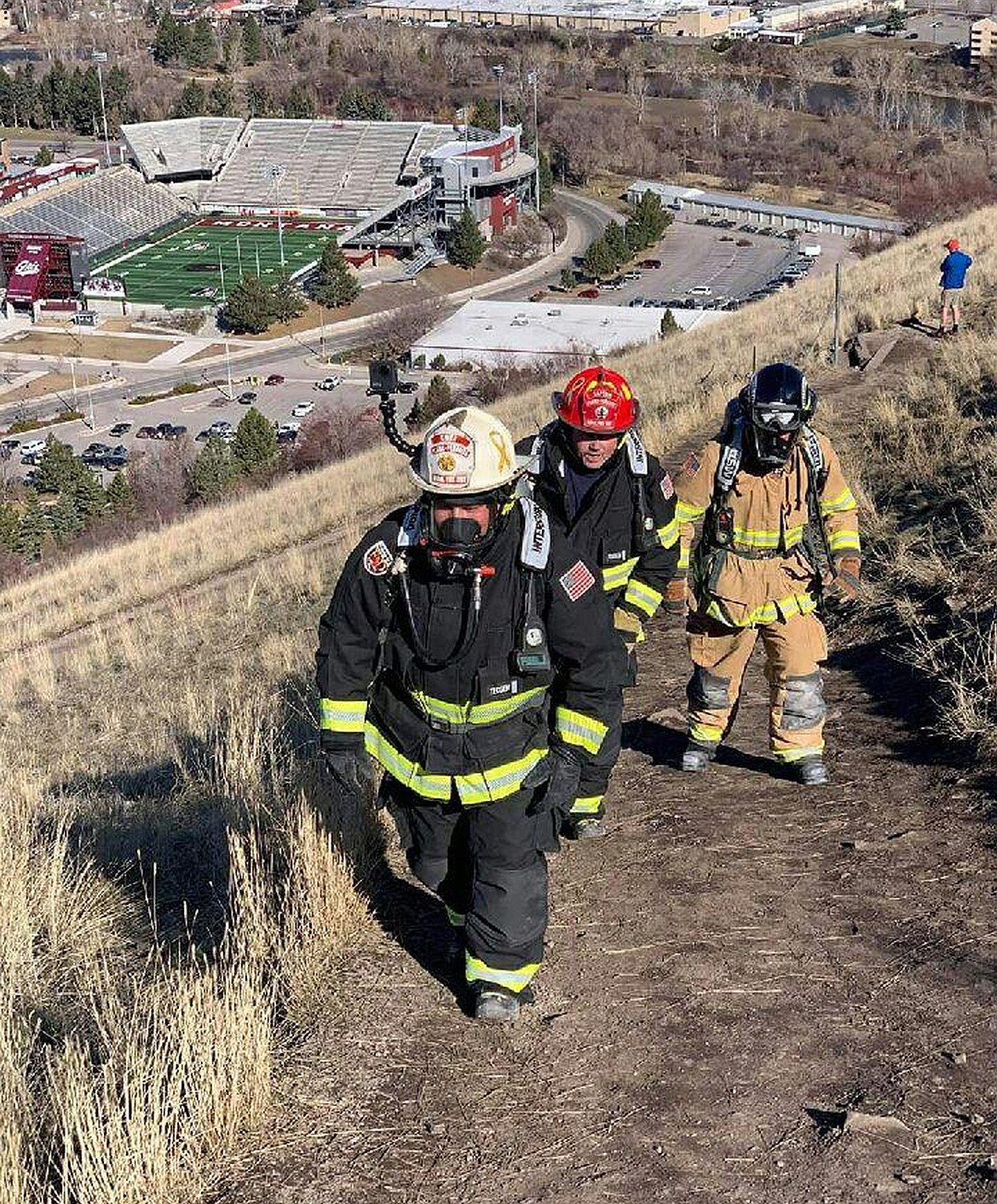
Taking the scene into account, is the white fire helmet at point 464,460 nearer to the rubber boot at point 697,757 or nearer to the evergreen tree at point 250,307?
the rubber boot at point 697,757

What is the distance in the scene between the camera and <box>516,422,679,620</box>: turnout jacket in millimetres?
6109

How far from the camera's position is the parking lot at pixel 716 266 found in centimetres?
6744

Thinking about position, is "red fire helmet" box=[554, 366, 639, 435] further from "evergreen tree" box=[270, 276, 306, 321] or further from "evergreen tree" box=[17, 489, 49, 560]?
"evergreen tree" box=[270, 276, 306, 321]

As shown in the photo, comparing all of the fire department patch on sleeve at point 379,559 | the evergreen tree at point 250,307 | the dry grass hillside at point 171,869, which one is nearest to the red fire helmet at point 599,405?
the fire department patch on sleeve at point 379,559

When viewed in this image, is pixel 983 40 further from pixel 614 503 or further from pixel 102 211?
pixel 614 503

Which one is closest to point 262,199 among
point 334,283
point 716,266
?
point 334,283

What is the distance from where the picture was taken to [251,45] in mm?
122750

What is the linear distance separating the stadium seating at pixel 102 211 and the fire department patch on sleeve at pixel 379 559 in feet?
254

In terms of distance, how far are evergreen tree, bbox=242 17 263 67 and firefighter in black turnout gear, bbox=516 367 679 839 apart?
416 feet

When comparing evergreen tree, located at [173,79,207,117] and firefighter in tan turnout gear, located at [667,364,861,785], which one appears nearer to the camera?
firefighter in tan turnout gear, located at [667,364,861,785]

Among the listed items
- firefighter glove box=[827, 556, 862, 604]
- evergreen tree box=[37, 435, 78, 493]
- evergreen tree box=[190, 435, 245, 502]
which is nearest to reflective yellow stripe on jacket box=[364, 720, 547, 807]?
firefighter glove box=[827, 556, 862, 604]

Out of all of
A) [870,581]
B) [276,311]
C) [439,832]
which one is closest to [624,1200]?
[439,832]

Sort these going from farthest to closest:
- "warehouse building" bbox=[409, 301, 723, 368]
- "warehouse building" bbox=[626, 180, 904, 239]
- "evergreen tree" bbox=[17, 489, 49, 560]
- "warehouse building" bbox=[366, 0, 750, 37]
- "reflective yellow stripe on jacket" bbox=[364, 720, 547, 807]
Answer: "warehouse building" bbox=[366, 0, 750, 37] → "warehouse building" bbox=[626, 180, 904, 239] → "warehouse building" bbox=[409, 301, 723, 368] → "evergreen tree" bbox=[17, 489, 49, 560] → "reflective yellow stripe on jacket" bbox=[364, 720, 547, 807]

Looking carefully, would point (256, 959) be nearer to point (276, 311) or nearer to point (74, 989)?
point (74, 989)
